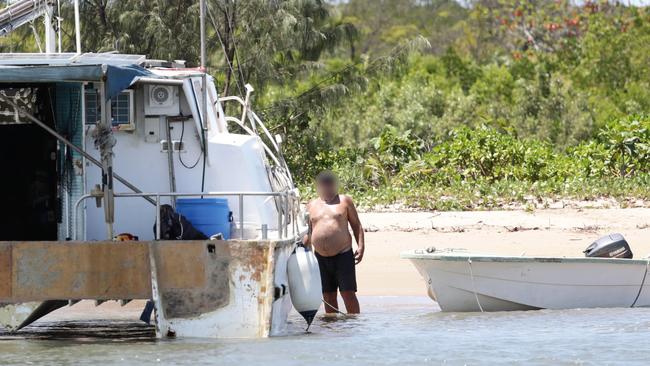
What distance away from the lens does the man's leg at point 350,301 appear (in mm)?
12430

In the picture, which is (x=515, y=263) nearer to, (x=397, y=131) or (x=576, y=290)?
(x=576, y=290)

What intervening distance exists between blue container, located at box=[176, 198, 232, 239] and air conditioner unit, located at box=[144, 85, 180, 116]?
1.03 m

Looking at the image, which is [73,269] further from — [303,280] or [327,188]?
[327,188]

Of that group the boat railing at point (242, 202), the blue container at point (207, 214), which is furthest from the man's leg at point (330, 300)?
the blue container at point (207, 214)

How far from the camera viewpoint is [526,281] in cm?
1277

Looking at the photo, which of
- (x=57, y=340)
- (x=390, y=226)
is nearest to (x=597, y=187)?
(x=390, y=226)

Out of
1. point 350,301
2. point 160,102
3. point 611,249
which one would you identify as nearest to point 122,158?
point 160,102

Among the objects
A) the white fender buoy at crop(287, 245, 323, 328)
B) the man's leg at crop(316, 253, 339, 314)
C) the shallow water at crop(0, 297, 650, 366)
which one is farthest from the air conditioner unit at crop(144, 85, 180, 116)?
the man's leg at crop(316, 253, 339, 314)

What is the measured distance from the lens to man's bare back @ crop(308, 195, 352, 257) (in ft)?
39.7

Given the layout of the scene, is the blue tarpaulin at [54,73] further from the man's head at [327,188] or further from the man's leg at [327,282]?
the man's leg at [327,282]

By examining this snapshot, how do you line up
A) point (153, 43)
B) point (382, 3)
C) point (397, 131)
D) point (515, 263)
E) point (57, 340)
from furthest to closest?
point (382, 3) < point (397, 131) < point (153, 43) < point (515, 263) < point (57, 340)

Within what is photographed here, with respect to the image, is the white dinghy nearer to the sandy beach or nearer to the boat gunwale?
the boat gunwale

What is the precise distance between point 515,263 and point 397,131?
43.3ft

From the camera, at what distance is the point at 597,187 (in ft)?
63.6
